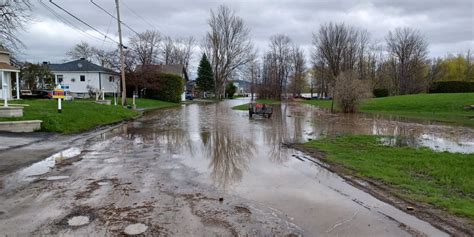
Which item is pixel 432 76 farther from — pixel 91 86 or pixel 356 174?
pixel 356 174

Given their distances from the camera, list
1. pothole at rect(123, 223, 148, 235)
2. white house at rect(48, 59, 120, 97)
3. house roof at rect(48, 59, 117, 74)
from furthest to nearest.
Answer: house roof at rect(48, 59, 117, 74)
white house at rect(48, 59, 120, 97)
pothole at rect(123, 223, 148, 235)

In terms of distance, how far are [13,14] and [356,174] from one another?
63.7ft

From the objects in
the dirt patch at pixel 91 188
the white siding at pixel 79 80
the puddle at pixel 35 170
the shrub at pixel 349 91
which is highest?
the white siding at pixel 79 80

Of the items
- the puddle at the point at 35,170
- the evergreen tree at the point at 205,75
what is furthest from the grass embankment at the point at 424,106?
the evergreen tree at the point at 205,75

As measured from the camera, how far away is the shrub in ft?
102

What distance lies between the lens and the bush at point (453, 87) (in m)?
52.0

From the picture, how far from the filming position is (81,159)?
9211 millimetres

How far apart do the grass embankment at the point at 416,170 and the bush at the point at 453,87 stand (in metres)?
49.4

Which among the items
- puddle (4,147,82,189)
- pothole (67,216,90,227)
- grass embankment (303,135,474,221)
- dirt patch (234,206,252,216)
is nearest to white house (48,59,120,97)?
puddle (4,147,82,189)

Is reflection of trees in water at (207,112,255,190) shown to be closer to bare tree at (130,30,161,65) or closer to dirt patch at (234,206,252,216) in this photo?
dirt patch at (234,206,252,216)

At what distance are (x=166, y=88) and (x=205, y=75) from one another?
30.2 metres

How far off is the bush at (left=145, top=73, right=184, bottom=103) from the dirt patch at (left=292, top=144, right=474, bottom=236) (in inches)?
1815

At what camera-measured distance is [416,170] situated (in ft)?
27.0

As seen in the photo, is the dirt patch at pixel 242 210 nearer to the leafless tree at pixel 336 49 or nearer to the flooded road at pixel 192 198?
the flooded road at pixel 192 198
